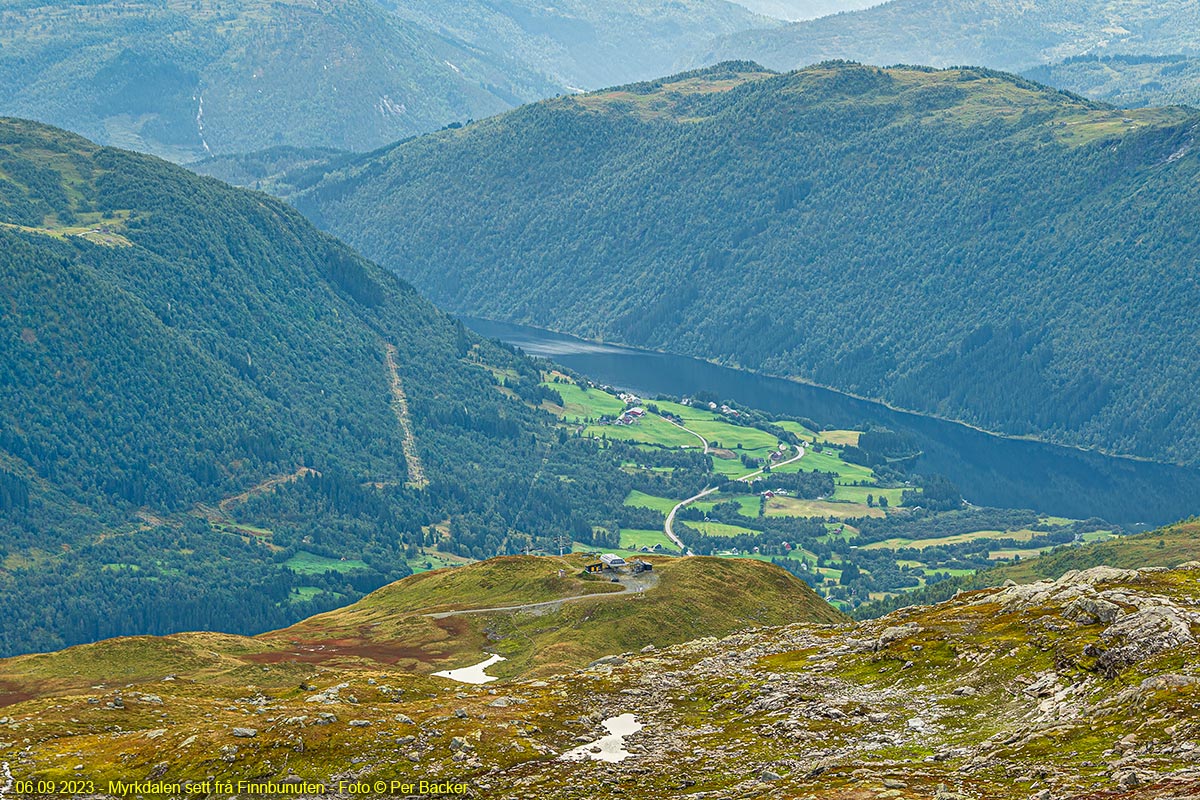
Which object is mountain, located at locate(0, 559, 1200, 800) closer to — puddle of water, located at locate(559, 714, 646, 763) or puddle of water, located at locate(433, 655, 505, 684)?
puddle of water, located at locate(559, 714, 646, 763)

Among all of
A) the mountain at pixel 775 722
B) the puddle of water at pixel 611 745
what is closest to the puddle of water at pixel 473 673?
the mountain at pixel 775 722

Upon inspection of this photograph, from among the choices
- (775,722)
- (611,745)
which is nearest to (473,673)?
(611,745)

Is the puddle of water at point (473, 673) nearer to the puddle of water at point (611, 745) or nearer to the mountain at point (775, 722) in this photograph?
the mountain at point (775, 722)

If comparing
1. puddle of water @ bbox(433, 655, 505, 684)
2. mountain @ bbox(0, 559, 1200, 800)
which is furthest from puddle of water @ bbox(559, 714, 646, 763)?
puddle of water @ bbox(433, 655, 505, 684)

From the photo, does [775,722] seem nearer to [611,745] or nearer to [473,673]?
[611,745]

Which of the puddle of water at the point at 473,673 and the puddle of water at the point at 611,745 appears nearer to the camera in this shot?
the puddle of water at the point at 611,745

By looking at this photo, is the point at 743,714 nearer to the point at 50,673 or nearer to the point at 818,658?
the point at 818,658
